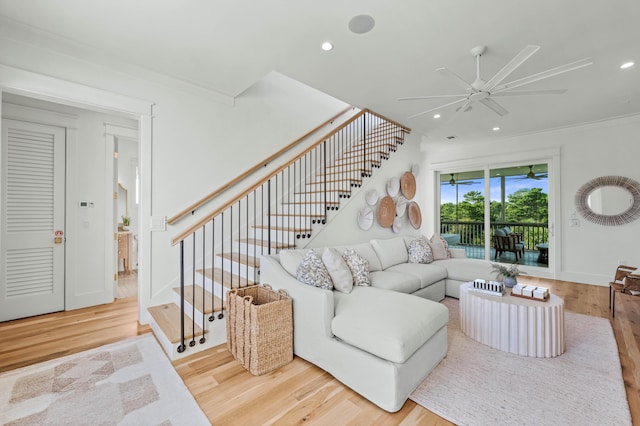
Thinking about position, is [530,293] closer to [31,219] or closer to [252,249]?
[252,249]

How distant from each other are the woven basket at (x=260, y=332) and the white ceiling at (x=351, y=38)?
232 cm

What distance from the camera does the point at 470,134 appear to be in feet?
18.2

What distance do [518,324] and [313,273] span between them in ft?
6.06

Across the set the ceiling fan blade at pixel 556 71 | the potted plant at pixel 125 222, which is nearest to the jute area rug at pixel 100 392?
the ceiling fan blade at pixel 556 71

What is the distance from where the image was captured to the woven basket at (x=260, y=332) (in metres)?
2.17

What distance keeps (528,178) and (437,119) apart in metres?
2.54

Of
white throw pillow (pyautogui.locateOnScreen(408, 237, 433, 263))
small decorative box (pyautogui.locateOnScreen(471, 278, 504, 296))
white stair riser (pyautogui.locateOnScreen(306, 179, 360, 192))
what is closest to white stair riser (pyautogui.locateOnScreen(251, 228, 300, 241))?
white stair riser (pyautogui.locateOnScreen(306, 179, 360, 192))

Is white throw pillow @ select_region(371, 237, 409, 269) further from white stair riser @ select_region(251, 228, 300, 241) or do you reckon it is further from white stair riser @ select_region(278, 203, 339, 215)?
white stair riser @ select_region(251, 228, 300, 241)

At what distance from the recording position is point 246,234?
13.0 feet

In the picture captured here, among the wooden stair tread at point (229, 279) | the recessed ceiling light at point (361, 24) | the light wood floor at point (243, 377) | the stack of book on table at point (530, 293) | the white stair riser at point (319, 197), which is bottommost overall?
the light wood floor at point (243, 377)

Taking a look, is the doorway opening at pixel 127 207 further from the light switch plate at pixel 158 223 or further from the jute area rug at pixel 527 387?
the jute area rug at pixel 527 387

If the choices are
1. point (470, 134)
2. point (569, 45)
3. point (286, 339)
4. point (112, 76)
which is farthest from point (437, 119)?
point (112, 76)

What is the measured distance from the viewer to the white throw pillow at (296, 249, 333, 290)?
8.19 ft

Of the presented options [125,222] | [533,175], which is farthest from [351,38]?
[125,222]
